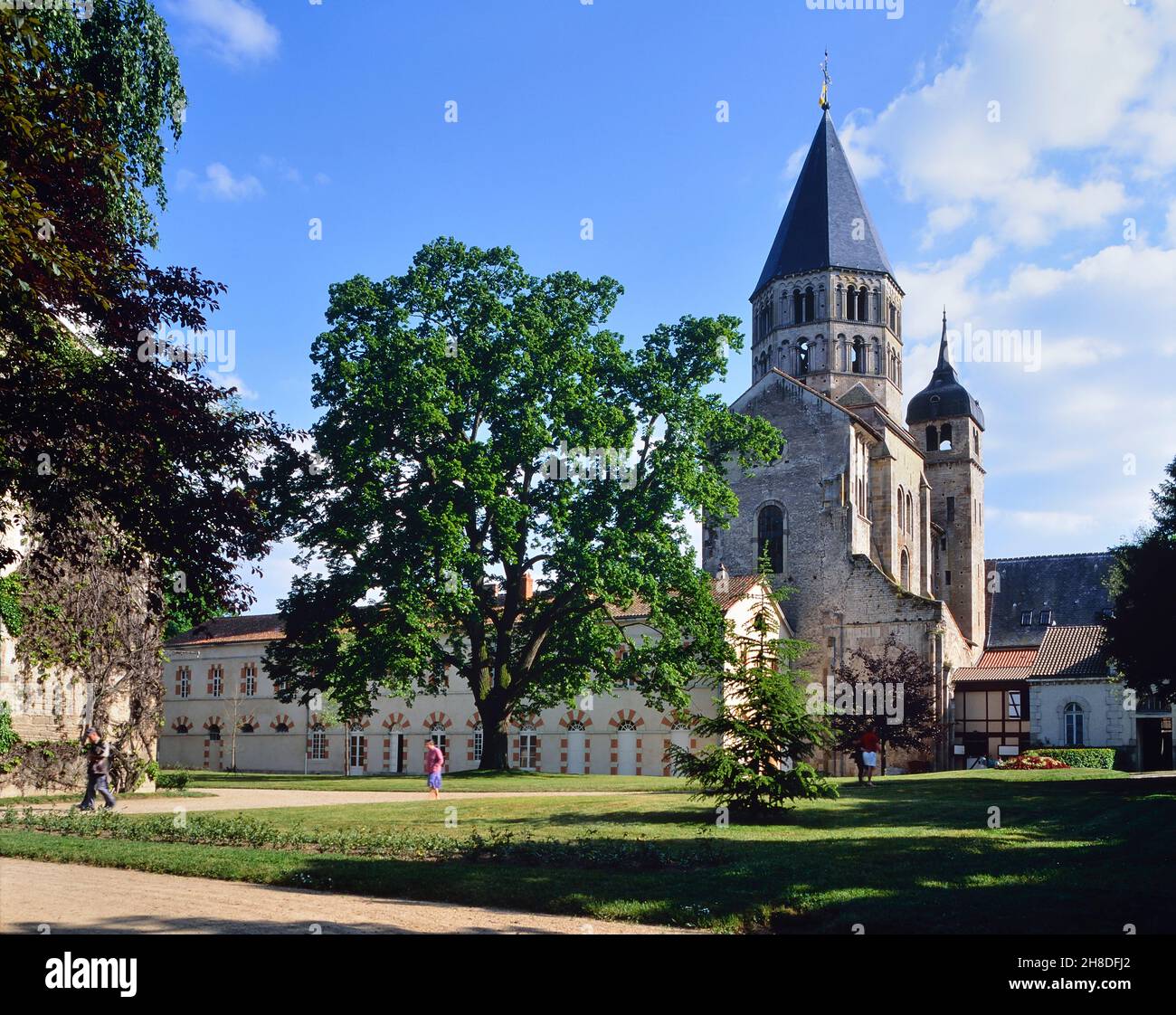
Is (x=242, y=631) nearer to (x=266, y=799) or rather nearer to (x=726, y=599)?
(x=726, y=599)

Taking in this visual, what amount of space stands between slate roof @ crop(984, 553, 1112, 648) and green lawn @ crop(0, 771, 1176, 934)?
4930 cm

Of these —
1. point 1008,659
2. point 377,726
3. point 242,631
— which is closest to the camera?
point 377,726

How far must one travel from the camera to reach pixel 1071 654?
45.0m

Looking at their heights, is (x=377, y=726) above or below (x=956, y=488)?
below

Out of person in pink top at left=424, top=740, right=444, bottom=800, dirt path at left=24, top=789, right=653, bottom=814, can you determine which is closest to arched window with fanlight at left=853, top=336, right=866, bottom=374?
dirt path at left=24, top=789, right=653, bottom=814

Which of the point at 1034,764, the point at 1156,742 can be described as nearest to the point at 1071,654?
the point at 1156,742

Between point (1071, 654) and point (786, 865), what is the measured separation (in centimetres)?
3722

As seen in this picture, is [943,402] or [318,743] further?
[943,402]

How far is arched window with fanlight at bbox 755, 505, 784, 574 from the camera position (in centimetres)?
5028

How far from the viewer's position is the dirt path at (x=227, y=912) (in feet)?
28.3

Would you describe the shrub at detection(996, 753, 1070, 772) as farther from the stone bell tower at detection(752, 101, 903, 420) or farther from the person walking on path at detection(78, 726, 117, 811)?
the person walking on path at detection(78, 726, 117, 811)

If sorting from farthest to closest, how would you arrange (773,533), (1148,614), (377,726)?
(773,533), (377,726), (1148,614)

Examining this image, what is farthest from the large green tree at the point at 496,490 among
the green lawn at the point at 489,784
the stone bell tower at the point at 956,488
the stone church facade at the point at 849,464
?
the stone bell tower at the point at 956,488
